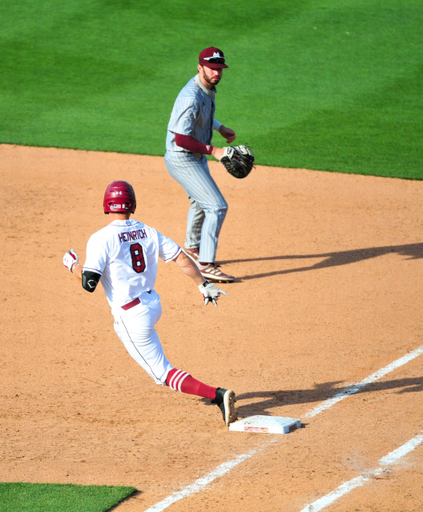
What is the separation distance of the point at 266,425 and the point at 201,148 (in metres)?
3.27

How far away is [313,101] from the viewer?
13.8m

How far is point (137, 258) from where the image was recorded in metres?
4.77

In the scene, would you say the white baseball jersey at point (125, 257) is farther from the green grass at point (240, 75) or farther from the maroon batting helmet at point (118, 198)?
the green grass at point (240, 75)

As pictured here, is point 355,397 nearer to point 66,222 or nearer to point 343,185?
point 66,222

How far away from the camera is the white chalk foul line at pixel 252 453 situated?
4113 mm

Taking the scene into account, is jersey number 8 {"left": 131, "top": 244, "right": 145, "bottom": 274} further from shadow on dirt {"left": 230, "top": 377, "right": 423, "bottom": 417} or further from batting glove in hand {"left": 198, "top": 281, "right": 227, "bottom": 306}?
shadow on dirt {"left": 230, "top": 377, "right": 423, "bottom": 417}

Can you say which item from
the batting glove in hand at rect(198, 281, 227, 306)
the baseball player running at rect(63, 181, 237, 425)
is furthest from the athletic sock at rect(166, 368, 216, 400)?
the batting glove in hand at rect(198, 281, 227, 306)

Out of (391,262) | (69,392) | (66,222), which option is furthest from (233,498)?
(66,222)

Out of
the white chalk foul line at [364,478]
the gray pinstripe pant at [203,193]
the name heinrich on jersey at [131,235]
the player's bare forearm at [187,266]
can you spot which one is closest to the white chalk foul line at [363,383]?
the white chalk foul line at [364,478]

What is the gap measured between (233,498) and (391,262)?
4607mm

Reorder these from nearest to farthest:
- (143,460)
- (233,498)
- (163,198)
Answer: (233,498)
(143,460)
(163,198)

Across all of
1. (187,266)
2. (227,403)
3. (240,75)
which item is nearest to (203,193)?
(187,266)

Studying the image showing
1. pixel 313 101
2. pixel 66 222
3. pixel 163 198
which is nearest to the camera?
pixel 66 222

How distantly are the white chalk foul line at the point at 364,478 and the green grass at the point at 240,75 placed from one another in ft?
22.5
